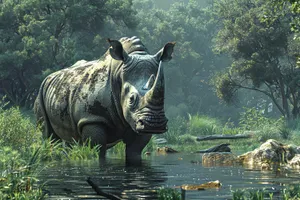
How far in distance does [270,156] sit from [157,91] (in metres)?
4.13

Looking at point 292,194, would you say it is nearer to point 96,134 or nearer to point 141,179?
point 141,179

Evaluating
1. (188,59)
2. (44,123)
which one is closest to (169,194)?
(44,123)

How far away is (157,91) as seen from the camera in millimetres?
8258

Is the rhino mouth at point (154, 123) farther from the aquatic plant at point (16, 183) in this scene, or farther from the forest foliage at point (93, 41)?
the forest foliage at point (93, 41)

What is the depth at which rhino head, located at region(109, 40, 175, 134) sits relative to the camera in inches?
329

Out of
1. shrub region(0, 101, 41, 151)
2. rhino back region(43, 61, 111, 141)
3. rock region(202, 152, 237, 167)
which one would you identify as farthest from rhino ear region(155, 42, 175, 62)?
shrub region(0, 101, 41, 151)

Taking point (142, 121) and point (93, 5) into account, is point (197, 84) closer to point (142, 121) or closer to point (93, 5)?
point (93, 5)

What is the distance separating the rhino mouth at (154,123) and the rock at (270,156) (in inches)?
133

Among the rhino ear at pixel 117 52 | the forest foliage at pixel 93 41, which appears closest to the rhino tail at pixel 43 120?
the rhino ear at pixel 117 52

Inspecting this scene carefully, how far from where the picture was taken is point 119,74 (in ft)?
32.6

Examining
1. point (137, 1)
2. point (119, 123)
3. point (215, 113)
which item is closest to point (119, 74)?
point (119, 123)

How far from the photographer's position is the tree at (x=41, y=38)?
33250 mm

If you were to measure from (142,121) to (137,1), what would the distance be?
72.2 metres

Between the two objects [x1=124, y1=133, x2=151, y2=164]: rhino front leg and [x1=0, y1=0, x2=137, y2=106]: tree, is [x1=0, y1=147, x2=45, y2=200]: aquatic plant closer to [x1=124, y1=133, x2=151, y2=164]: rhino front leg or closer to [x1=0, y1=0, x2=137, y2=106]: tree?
[x1=124, y1=133, x2=151, y2=164]: rhino front leg
